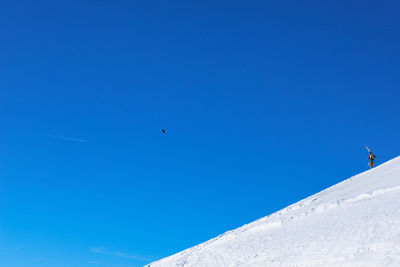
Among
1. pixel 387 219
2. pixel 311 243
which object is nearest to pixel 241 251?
pixel 311 243

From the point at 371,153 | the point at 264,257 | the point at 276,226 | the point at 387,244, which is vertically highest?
the point at 371,153

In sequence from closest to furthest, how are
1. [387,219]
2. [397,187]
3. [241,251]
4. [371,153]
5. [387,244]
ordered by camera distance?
[387,244]
[387,219]
[241,251]
[397,187]
[371,153]

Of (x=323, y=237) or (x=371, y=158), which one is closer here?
(x=323, y=237)

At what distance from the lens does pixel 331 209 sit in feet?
49.2

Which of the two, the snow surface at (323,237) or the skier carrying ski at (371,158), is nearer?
the snow surface at (323,237)

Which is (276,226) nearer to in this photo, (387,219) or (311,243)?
(311,243)

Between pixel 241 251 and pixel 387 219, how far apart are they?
167 inches

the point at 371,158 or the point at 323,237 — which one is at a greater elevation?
the point at 371,158

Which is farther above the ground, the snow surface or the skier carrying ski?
the skier carrying ski

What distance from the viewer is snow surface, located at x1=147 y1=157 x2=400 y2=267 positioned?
9.93m

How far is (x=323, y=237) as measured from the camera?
38.7 feet

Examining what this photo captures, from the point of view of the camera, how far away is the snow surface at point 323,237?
9930 millimetres

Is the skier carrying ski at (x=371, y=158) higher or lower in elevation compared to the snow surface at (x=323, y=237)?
higher

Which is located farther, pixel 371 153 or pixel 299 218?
pixel 371 153
